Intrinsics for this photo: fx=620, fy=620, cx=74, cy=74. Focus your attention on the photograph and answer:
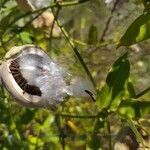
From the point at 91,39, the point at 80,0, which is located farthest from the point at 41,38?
the point at 80,0

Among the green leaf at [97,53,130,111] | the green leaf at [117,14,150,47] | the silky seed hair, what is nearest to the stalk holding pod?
the silky seed hair

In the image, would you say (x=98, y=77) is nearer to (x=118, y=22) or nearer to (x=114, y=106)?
(x=118, y=22)

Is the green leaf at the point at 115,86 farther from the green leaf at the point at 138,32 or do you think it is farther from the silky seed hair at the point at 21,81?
the silky seed hair at the point at 21,81

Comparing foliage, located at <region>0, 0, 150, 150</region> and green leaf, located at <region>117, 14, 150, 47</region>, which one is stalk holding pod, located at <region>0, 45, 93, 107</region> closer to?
foliage, located at <region>0, 0, 150, 150</region>

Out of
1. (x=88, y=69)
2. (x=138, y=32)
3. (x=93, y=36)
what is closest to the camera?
(x=138, y=32)

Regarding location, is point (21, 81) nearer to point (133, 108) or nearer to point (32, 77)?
point (32, 77)

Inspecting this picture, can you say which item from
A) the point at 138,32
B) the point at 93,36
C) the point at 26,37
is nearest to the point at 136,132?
the point at 138,32
